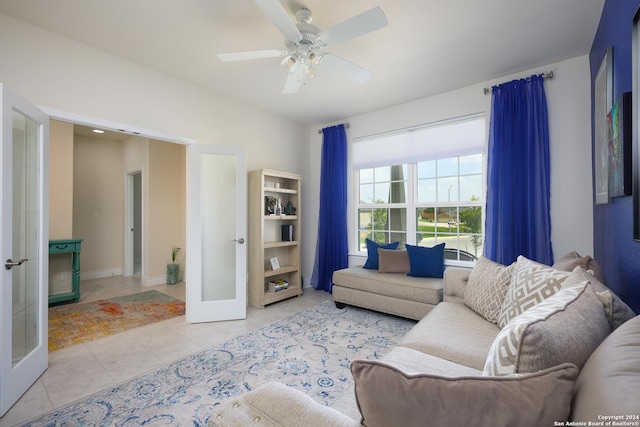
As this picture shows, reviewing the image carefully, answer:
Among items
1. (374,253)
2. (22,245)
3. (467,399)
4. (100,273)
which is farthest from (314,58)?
(100,273)

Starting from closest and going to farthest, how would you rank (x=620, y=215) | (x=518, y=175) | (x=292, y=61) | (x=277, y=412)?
(x=277, y=412)
(x=620, y=215)
(x=292, y=61)
(x=518, y=175)

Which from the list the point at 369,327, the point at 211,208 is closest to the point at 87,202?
the point at 211,208

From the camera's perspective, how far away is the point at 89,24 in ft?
7.51

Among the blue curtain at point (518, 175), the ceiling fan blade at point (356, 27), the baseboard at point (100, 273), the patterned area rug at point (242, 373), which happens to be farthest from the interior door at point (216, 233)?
the baseboard at point (100, 273)

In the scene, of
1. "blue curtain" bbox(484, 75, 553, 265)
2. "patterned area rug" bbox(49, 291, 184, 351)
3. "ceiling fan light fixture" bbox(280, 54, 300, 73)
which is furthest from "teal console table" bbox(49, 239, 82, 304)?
"blue curtain" bbox(484, 75, 553, 265)

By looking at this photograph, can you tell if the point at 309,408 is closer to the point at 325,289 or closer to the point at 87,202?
the point at 325,289

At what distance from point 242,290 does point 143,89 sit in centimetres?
247

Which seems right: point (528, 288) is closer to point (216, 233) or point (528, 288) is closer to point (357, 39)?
point (357, 39)

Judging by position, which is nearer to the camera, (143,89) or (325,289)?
(143,89)

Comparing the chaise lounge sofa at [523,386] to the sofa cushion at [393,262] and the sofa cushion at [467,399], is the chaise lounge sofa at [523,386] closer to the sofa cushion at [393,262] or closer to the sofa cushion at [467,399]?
the sofa cushion at [467,399]

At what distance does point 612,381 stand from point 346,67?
7.83 ft

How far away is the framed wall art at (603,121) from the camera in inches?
70.6

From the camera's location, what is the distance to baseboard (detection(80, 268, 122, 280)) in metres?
5.18

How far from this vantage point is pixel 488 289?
203 cm
